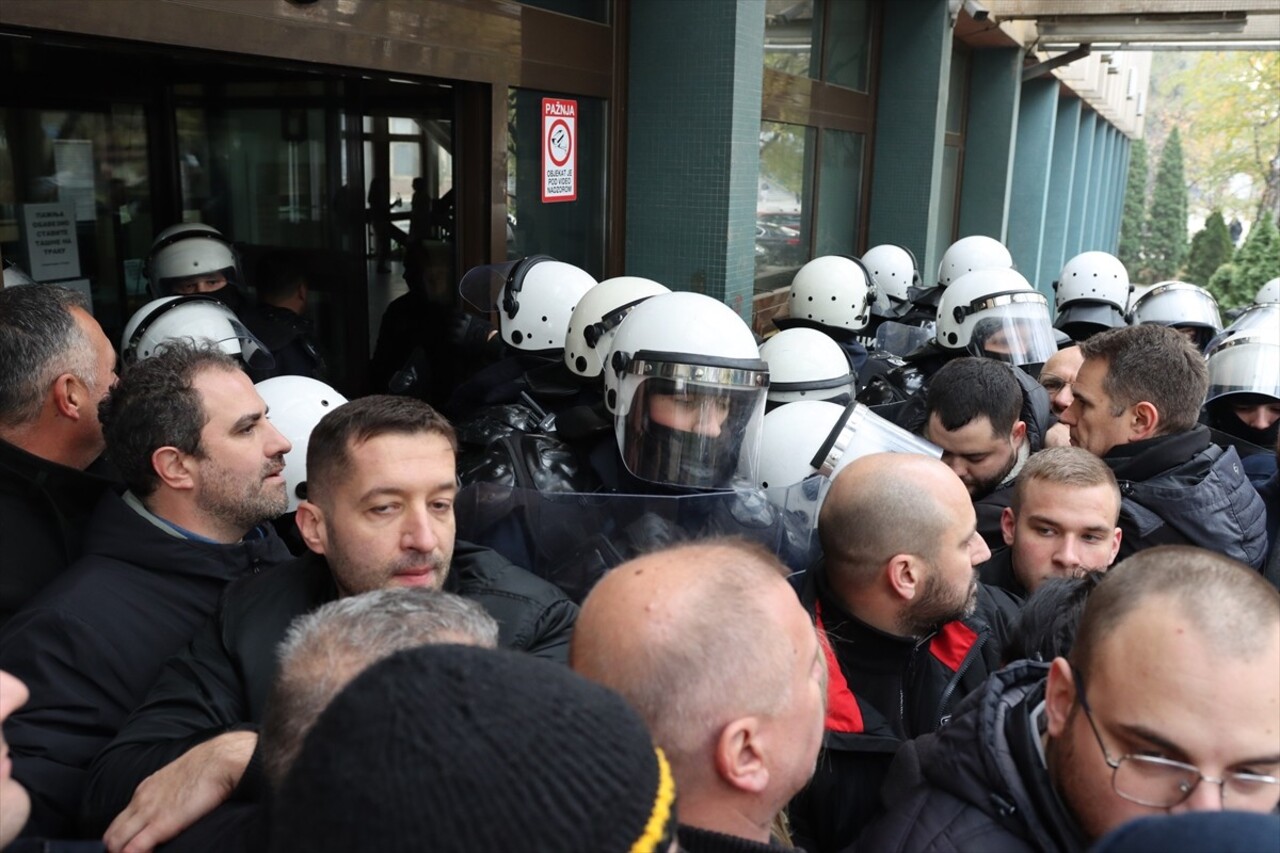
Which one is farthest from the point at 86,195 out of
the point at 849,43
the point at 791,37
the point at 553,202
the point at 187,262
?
the point at 849,43

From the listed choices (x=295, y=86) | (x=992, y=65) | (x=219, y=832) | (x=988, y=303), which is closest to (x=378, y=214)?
(x=295, y=86)

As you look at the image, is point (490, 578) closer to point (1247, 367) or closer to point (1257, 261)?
point (1247, 367)

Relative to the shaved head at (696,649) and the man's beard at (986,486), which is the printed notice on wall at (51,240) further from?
the shaved head at (696,649)

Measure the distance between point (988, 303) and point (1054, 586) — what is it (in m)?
3.28

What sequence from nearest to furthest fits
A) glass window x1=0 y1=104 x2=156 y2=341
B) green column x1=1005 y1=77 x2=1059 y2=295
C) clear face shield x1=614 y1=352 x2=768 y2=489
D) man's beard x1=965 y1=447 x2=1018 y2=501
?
clear face shield x1=614 y1=352 x2=768 y2=489 → man's beard x1=965 y1=447 x2=1018 y2=501 → glass window x1=0 y1=104 x2=156 y2=341 → green column x1=1005 y1=77 x2=1059 y2=295

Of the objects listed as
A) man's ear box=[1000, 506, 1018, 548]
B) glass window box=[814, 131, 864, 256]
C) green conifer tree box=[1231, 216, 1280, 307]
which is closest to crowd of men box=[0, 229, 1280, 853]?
man's ear box=[1000, 506, 1018, 548]

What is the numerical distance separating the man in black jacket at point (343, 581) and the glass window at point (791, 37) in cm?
681

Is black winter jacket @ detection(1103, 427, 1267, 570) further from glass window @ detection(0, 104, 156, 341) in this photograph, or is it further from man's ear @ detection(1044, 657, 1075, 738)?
glass window @ detection(0, 104, 156, 341)

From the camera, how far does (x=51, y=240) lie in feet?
19.5

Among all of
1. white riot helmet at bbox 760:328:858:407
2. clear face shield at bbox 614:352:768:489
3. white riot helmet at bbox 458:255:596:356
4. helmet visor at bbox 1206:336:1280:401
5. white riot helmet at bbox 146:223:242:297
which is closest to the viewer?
clear face shield at bbox 614:352:768:489

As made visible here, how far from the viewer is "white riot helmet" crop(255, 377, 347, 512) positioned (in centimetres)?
304

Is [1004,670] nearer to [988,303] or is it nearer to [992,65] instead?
[988,303]

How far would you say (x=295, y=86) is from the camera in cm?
634

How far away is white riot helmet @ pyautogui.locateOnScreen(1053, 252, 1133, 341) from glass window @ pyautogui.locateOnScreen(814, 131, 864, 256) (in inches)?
142
